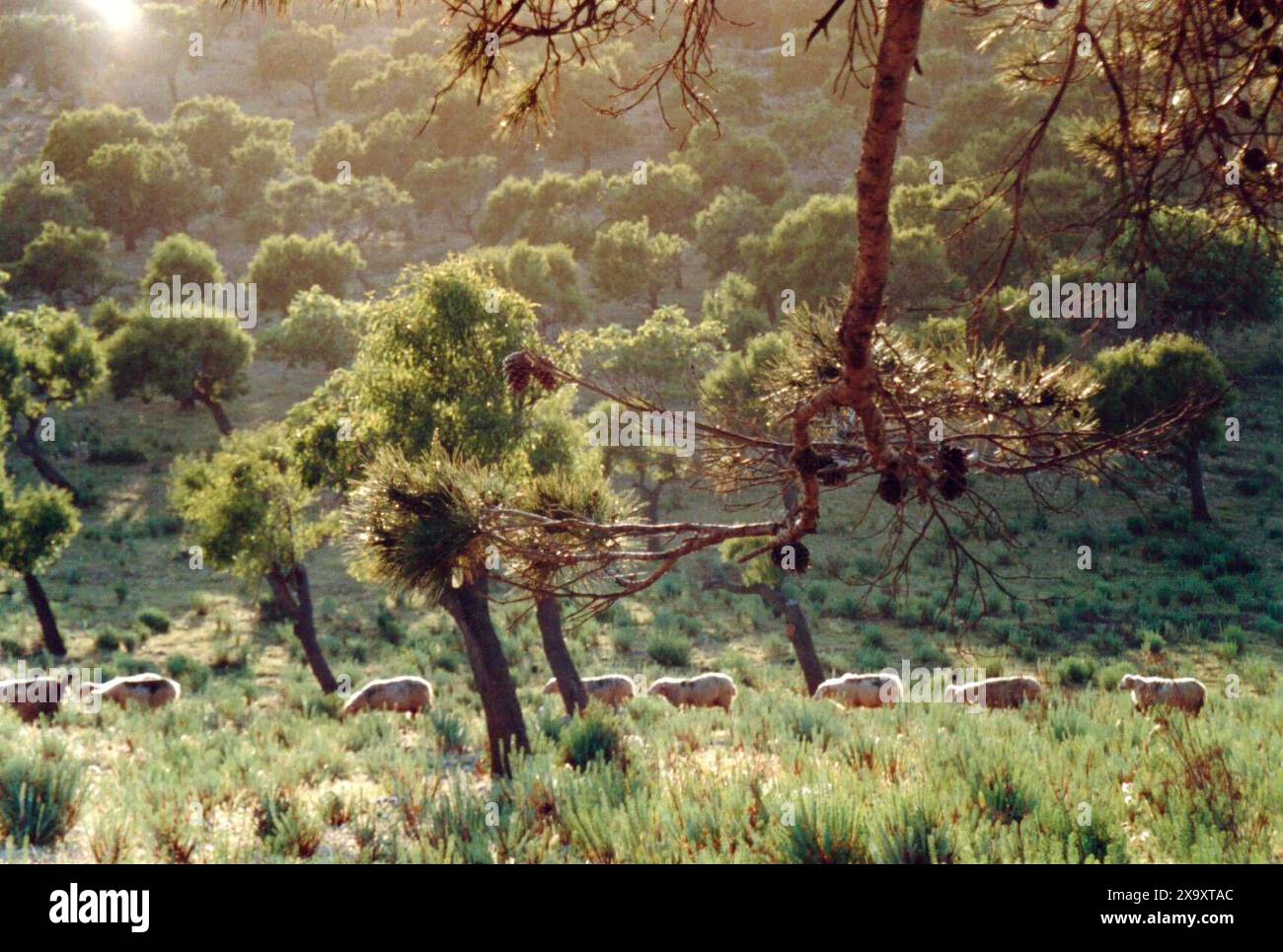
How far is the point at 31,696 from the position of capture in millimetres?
18531

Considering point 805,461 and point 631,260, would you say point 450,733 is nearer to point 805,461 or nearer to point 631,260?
point 805,461

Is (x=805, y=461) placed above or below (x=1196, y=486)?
above

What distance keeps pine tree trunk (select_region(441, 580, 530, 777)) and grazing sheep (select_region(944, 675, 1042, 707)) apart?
25.9 ft

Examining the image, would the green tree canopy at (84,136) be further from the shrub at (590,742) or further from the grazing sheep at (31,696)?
the shrub at (590,742)

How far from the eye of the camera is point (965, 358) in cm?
623

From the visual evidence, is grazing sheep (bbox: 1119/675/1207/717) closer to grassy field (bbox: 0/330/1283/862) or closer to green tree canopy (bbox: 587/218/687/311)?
grassy field (bbox: 0/330/1283/862)

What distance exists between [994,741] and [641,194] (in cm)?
6666

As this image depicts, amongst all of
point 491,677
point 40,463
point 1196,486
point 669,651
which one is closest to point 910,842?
point 491,677

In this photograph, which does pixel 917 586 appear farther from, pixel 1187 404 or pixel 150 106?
pixel 150 106

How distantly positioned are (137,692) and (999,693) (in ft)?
53.8

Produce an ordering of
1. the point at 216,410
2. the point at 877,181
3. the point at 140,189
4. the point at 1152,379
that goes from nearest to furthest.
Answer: the point at 877,181
the point at 1152,379
the point at 216,410
the point at 140,189

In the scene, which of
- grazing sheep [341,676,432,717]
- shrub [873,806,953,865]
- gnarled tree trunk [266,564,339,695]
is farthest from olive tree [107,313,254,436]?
shrub [873,806,953,865]

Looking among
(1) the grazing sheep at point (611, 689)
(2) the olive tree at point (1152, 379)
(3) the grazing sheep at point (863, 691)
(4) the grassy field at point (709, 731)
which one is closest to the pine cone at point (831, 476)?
A: (4) the grassy field at point (709, 731)
